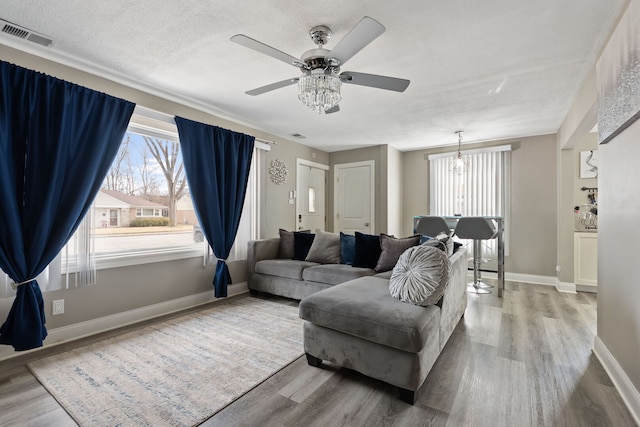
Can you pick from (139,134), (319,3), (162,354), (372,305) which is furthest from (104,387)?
(319,3)

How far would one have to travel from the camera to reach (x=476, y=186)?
5.39 m

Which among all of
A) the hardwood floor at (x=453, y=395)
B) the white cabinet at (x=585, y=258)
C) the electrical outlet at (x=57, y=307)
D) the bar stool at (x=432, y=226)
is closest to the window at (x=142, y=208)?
the electrical outlet at (x=57, y=307)

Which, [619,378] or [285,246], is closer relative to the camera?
[619,378]

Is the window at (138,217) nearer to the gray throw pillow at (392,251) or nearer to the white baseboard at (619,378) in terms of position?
the gray throw pillow at (392,251)

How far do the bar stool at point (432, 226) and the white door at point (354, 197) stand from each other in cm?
142

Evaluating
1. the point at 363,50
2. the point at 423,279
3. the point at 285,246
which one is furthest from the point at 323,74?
the point at 285,246

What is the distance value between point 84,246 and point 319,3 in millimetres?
2817

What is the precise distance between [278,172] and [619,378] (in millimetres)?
4397

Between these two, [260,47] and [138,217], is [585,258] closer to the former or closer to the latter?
[260,47]

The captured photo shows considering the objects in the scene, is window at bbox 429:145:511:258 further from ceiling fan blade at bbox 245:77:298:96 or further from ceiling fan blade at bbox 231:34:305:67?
ceiling fan blade at bbox 231:34:305:67

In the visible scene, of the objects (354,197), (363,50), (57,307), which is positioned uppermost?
(363,50)

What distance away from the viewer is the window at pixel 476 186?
5145mm

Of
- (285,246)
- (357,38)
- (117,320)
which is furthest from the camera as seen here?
(285,246)

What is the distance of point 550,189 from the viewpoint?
4801 millimetres
